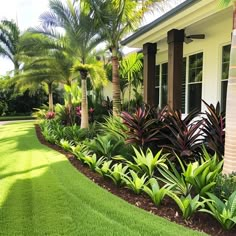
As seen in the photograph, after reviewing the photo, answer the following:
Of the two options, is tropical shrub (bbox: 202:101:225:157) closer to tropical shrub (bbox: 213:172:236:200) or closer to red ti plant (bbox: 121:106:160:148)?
red ti plant (bbox: 121:106:160:148)

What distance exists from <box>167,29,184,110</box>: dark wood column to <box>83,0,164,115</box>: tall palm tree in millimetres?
1561

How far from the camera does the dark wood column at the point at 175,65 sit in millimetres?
9172

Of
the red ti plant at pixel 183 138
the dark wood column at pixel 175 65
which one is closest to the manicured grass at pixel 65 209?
the red ti plant at pixel 183 138

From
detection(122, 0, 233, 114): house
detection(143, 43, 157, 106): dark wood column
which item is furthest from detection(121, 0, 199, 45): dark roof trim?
detection(143, 43, 157, 106): dark wood column

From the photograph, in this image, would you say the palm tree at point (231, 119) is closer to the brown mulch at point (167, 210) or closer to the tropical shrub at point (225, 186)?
the tropical shrub at point (225, 186)

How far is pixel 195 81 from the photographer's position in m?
11.1

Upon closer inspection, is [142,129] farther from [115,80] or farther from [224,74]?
[115,80]

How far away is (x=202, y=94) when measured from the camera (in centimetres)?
1057

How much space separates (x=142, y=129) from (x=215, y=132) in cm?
169

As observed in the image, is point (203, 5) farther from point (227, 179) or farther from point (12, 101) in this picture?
point (12, 101)

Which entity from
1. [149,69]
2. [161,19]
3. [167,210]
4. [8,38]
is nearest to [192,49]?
[149,69]

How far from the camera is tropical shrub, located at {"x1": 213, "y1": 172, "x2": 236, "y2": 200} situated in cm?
441

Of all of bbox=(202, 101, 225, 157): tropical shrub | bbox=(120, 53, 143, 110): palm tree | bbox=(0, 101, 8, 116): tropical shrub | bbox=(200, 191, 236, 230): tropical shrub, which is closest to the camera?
bbox=(200, 191, 236, 230): tropical shrub

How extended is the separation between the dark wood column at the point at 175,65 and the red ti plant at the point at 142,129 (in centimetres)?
216
